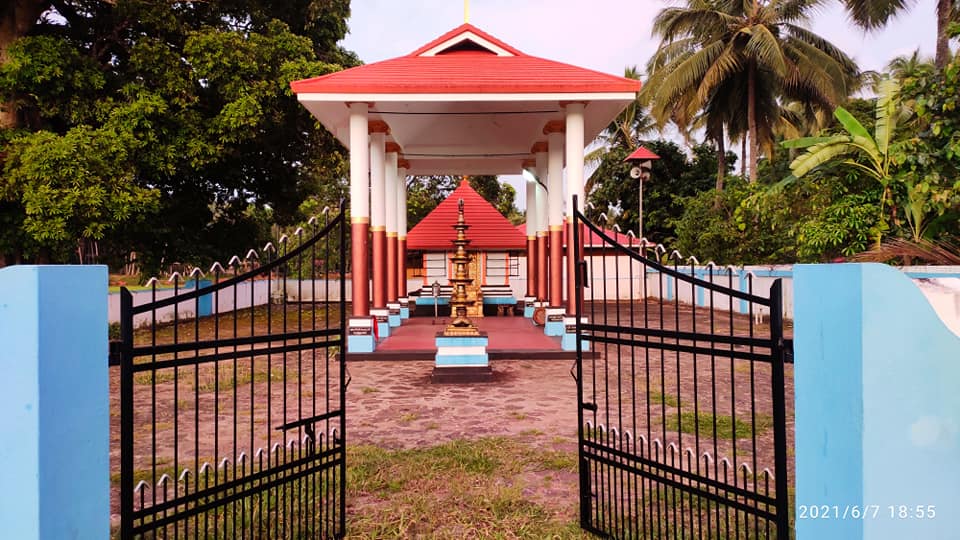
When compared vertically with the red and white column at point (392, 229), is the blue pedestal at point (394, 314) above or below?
below

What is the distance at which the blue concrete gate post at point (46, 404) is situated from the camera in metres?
2.08

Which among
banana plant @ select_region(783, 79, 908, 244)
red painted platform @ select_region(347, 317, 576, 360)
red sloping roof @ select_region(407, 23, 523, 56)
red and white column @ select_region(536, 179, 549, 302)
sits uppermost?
red sloping roof @ select_region(407, 23, 523, 56)

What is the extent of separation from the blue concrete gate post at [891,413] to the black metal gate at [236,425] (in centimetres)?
236

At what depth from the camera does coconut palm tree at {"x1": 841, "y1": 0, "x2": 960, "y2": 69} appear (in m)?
13.6

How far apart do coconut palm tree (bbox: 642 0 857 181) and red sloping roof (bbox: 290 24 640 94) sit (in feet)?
36.2

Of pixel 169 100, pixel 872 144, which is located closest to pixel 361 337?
pixel 169 100

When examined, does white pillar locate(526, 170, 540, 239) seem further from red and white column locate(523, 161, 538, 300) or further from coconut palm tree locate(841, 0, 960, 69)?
coconut palm tree locate(841, 0, 960, 69)

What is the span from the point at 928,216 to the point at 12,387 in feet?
40.3

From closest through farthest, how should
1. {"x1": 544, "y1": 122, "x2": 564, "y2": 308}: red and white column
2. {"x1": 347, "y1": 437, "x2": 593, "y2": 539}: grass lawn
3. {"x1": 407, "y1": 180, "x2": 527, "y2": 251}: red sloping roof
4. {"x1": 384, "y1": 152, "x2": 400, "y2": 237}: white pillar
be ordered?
{"x1": 347, "y1": 437, "x2": 593, "y2": 539}: grass lawn → {"x1": 544, "y1": 122, "x2": 564, "y2": 308}: red and white column → {"x1": 384, "y1": 152, "x2": 400, "y2": 237}: white pillar → {"x1": 407, "y1": 180, "x2": 527, "y2": 251}: red sloping roof

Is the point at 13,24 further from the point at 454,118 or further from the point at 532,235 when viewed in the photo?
the point at 532,235

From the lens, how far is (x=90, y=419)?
225 centimetres

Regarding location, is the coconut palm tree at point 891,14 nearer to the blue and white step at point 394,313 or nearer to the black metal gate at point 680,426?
the black metal gate at point 680,426

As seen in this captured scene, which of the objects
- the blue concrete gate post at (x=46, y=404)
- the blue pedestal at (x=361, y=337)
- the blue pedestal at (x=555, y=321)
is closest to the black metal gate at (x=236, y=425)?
the blue concrete gate post at (x=46, y=404)

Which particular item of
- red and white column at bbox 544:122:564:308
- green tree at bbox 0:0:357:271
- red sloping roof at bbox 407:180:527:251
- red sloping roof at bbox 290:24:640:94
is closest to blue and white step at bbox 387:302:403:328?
red sloping roof at bbox 407:180:527:251
